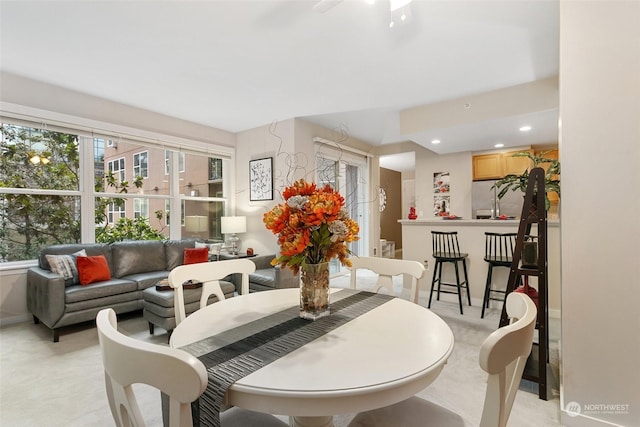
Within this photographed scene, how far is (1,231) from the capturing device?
10.9 ft

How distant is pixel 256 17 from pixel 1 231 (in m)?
3.60

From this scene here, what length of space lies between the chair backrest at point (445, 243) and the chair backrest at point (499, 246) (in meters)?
0.34

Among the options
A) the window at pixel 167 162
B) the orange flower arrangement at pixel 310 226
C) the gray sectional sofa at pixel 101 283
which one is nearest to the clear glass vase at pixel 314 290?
the orange flower arrangement at pixel 310 226

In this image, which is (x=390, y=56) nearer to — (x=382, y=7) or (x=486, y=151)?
(x=382, y=7)

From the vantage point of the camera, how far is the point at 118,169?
4.09 metres

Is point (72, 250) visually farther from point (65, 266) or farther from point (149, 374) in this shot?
point (149, 374)

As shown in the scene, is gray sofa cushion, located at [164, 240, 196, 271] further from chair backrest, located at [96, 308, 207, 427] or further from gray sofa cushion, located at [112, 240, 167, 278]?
chair backrest, located at [96, 308, 207, 427]

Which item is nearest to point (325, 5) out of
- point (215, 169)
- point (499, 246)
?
point (499, 246)

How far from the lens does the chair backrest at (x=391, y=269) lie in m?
1.81

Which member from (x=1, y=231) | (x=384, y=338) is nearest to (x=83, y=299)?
(x=1, y=231)

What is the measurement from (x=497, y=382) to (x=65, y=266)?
12.8 ft

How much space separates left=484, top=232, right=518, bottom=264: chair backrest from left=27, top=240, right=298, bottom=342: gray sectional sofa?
7.76 ft

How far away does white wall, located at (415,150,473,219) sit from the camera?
5.47 m

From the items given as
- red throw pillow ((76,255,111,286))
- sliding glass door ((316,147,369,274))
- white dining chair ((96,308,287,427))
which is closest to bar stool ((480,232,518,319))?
sliding glass door ((316,147,369,274))
